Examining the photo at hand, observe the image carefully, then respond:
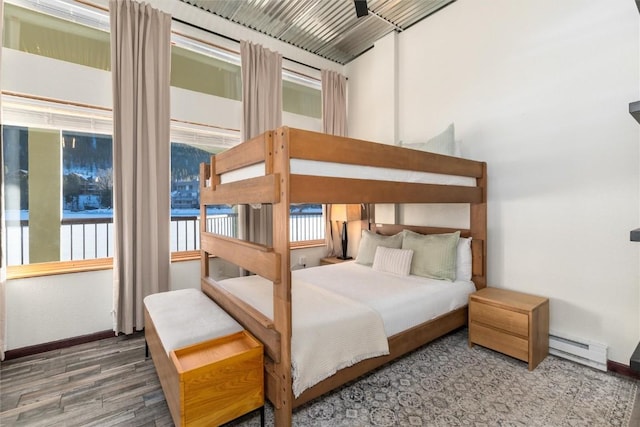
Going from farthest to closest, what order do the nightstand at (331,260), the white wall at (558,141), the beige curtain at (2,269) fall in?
the nightstand at (331,260) < the beige curtain at (2,269) < the white wall at (558,141)

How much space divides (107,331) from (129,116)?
6.53 ft

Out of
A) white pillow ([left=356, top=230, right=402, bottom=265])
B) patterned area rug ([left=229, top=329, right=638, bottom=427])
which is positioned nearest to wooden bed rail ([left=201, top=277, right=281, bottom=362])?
patterned area rug ([left=229, top=329, right=638, bottom=427])

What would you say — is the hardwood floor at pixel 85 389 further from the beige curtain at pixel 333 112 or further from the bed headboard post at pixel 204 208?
the beige curtain at pixel 333 112

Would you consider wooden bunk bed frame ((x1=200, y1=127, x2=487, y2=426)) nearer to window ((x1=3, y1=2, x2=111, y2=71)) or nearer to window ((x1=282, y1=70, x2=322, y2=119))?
window ((x1=3, y1=2, x2=111, y2=71))

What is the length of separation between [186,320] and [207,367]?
1.93ft

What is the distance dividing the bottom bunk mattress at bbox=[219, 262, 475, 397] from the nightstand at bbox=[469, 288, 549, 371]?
0.20 metres

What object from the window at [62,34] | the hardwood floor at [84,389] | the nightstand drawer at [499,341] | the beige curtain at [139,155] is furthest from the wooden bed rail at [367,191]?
the window at [62,34]

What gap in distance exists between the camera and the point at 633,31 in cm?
209

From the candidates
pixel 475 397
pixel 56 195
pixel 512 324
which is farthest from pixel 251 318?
pixel 56 195

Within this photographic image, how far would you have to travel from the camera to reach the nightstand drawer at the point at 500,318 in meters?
2.21

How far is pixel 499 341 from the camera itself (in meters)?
2.33

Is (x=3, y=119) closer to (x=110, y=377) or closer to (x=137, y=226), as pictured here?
(x=137, y=226)

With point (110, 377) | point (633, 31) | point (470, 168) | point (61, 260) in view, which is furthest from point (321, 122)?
point (110, 377)

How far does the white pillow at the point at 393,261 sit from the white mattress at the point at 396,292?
0.07 metres
